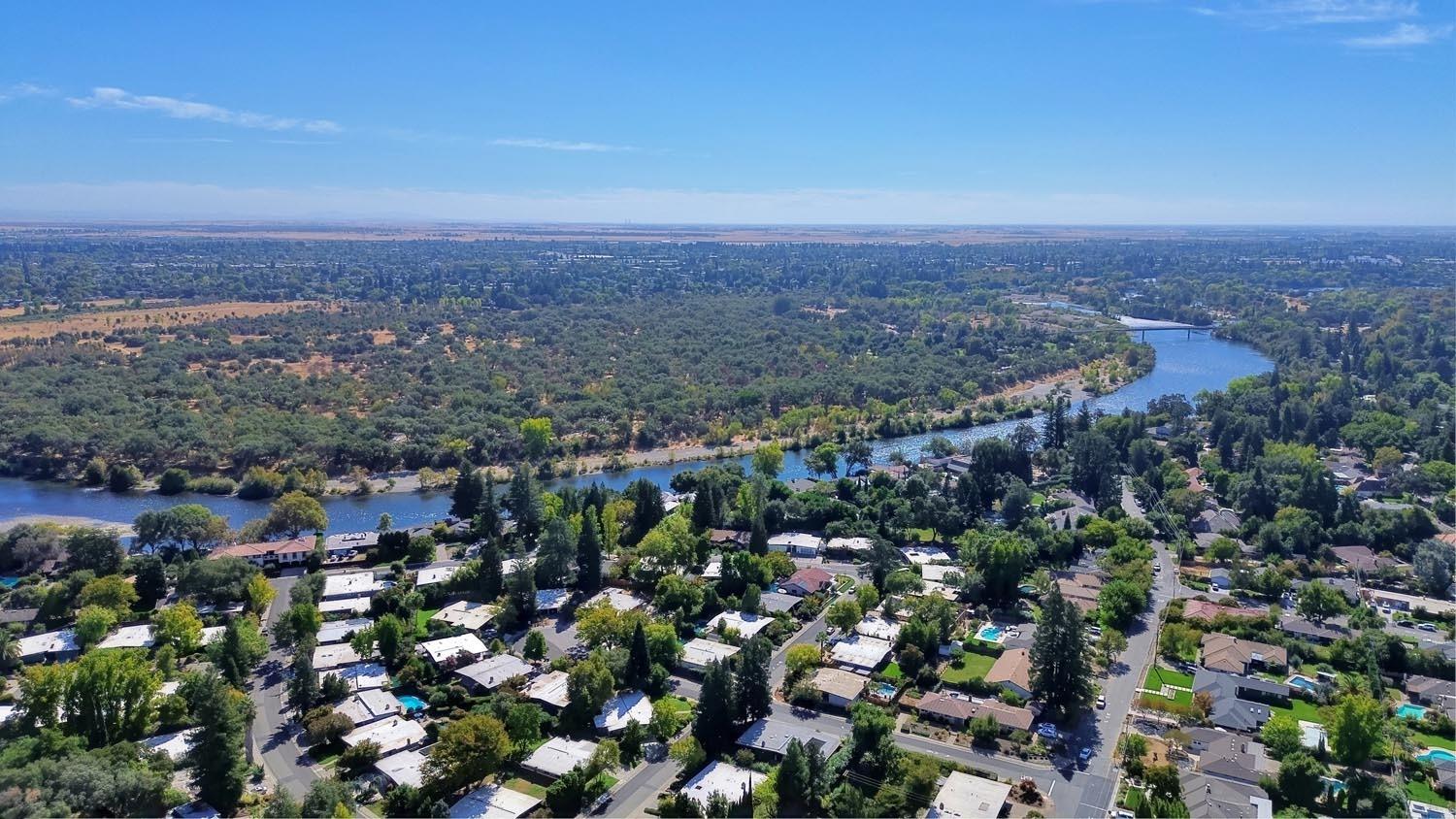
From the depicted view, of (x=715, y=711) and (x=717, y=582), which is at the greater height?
(x=715, y=711)

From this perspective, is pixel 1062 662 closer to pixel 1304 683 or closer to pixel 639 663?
pixel 1304 683

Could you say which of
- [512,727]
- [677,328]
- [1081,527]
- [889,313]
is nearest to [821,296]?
[889,313]

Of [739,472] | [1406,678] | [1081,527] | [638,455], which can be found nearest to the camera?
[1406,678]

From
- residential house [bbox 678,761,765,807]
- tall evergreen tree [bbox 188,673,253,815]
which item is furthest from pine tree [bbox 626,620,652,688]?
tall evergreen tree [bbox 188,673,253,815]

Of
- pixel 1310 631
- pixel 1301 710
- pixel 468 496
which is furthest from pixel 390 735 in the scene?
pixel 1310 631

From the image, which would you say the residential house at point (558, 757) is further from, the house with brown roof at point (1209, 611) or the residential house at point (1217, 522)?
the residential house at point (1217, 522)

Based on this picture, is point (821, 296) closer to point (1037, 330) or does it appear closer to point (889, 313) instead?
point (889, 313)
